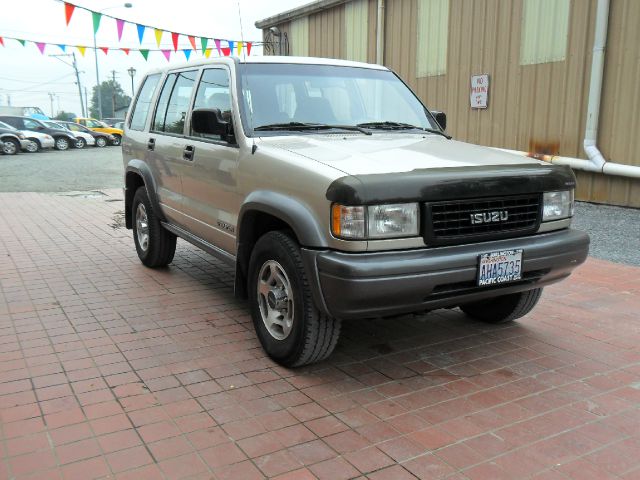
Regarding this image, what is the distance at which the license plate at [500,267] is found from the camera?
3.35 metres

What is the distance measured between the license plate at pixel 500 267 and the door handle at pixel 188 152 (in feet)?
8.29

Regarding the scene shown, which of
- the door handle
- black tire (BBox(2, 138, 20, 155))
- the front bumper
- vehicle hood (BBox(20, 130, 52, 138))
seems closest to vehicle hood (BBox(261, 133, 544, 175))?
the front bumper

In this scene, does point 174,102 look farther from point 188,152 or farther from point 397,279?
point 397,279

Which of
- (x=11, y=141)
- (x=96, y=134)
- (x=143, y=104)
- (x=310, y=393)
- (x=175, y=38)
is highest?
(x=175, y=38)

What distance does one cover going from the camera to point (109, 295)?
5359 millimetres

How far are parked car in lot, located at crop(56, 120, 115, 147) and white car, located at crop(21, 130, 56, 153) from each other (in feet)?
7.82

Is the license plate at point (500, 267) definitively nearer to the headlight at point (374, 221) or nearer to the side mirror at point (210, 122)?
the headlight at point (374, 221)

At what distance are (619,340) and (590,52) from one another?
6383mm

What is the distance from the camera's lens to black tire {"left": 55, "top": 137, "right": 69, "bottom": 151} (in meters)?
28.6

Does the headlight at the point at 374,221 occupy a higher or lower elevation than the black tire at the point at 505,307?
higher

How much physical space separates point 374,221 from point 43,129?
2883 cm

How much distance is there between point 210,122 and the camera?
405 centimetres

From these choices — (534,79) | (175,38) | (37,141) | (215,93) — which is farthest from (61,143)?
(215,93)

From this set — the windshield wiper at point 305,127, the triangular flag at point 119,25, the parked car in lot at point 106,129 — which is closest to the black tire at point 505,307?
the windshield wiper at point 305,127
